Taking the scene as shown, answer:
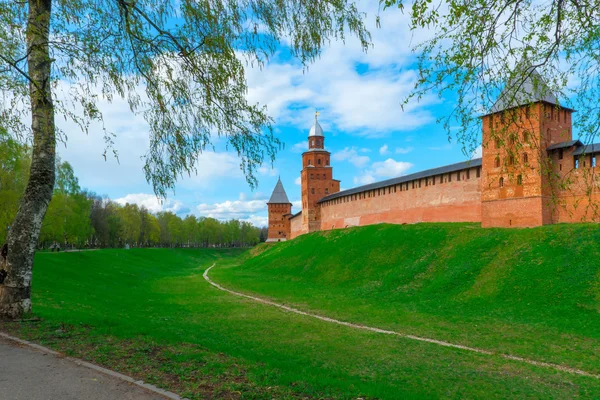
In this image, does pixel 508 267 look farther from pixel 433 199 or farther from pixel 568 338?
pixel 433 199

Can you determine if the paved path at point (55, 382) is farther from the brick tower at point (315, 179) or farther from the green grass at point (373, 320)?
the brick tower at point (315, 179)

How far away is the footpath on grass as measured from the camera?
496cm

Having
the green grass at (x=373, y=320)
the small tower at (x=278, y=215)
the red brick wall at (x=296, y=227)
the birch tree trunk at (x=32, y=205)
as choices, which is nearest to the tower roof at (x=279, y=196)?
the small tower at (x=278, y=215)

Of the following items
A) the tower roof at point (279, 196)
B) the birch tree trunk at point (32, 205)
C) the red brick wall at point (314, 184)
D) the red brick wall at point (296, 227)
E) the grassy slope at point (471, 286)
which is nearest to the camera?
the birch tree trunk at point (32, 205)

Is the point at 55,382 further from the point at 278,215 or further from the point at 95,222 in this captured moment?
the point at 278,215

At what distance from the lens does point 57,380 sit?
5453 millimetres

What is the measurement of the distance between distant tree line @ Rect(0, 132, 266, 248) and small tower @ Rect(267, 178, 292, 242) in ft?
73.0

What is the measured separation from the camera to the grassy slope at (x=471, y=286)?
12250 mm

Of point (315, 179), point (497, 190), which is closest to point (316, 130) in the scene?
point (315, 179)

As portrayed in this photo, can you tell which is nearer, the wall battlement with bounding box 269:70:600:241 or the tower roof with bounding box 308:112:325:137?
the wall battlement with bounding box 269:70:600:241

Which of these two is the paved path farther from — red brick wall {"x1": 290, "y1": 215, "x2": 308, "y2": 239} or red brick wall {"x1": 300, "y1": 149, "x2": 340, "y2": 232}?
red brick wall {"x1": 290, "y1": 215, "x2": 308, "y2": 239}

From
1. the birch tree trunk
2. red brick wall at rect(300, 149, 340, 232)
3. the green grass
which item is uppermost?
red brick wall at rect(300, 149, 340, 232)

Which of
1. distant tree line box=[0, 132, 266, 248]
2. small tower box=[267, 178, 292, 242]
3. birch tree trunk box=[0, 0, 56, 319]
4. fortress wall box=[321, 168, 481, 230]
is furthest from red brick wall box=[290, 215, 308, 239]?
birch tree trunk box=[0, 0, 56, 319]

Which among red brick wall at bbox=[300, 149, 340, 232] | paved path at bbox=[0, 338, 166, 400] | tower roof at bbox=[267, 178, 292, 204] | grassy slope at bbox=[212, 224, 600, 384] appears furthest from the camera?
tower roof at bbox=[267, 178, 292, 204]
